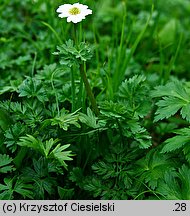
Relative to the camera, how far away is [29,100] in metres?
1.87

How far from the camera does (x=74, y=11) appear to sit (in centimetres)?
167

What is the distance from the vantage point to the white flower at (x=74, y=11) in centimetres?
163

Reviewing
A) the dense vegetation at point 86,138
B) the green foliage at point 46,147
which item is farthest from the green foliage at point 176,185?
the green foliage at point 46,147

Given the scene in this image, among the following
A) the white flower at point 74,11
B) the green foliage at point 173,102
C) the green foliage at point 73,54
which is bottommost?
the green foliage at point 173,102

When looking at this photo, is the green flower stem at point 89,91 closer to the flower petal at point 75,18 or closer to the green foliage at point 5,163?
the flower petal at point 75,18

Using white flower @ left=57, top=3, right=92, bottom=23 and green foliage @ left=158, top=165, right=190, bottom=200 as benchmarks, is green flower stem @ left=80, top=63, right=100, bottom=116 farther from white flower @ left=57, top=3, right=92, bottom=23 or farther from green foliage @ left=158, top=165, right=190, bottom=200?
green foliage @ left=158, top=165, right=190, bottom=200

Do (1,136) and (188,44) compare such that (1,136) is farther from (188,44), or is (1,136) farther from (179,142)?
(188,44)

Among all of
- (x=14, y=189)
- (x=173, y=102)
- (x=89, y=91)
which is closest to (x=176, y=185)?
(x=173, y=102)

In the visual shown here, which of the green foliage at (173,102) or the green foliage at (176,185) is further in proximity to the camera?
the green foliage at (173,102)

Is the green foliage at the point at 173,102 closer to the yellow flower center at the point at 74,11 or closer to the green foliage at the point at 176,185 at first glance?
the green foliage at the point at 176,185

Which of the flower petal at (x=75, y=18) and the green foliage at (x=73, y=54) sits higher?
the flower petal at (x=75, y=18)

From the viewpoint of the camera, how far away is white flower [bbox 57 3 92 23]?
1.63 meters

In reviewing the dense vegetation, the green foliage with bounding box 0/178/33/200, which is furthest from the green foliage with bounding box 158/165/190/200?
the green foliage with bounding box 0/178/33/200

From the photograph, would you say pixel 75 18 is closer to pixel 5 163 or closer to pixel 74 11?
pixel 74 11
